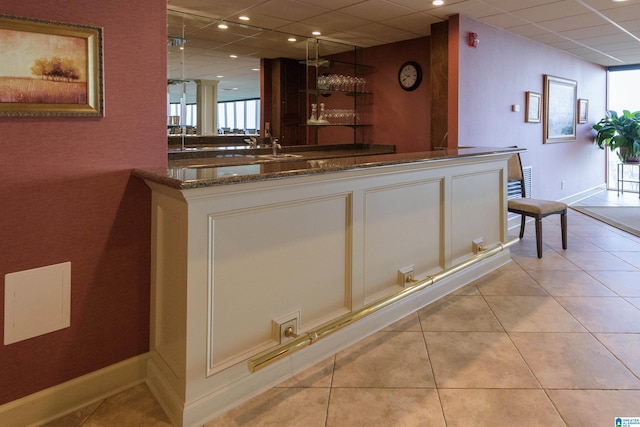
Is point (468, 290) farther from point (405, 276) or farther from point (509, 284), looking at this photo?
point (405, 276)

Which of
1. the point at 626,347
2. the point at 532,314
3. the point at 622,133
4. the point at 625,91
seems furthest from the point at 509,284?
the point at 625,91

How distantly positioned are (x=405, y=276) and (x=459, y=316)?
456 mm

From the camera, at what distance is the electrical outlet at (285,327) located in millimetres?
2018

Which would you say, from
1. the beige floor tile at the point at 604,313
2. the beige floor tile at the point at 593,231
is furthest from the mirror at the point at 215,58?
the beige floor tile at the point at 593,231

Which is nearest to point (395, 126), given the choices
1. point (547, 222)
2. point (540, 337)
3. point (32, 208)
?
point (547, 222)

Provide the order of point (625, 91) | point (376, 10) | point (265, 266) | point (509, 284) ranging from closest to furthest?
1. point (265, 266)
2. point (509, 284)
3. point (376, 10)
4. point (625, 91)

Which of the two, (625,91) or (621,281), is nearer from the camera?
(621,281)

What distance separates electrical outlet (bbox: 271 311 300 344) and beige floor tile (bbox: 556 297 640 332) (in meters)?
1.81

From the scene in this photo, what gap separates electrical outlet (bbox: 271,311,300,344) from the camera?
2.02 m

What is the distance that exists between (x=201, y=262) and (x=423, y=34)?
16.2 feet

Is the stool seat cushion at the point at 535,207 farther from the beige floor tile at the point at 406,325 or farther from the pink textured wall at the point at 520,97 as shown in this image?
the beige floor tile at the point at 406,325

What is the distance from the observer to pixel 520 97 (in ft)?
19.5

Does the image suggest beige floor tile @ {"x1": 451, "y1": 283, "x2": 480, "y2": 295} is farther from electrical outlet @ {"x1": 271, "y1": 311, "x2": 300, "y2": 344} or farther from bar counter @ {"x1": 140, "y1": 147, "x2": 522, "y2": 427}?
electrical outlet @ {"x1": 271, "y1": 311, "x2": 300, "y2": 344}

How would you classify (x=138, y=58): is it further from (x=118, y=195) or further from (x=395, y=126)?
(x=395, y=126)
